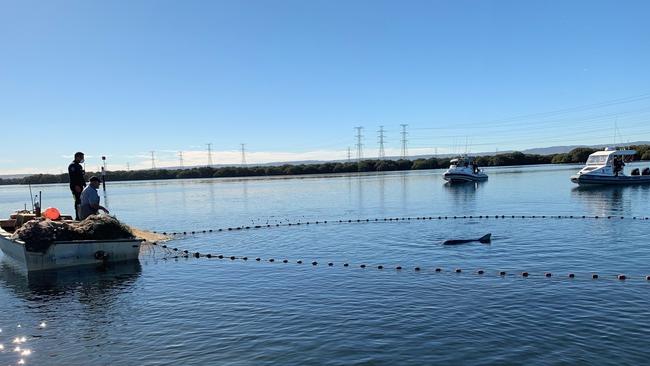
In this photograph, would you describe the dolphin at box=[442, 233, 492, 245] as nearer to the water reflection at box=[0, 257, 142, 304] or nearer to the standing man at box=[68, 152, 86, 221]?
the water reflection at box=[0, 257, 142, 304]

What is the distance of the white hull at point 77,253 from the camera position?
1641cm

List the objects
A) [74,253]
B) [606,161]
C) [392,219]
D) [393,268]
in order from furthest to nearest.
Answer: [606,161]
[392,219]
[74,253]
[393,268]

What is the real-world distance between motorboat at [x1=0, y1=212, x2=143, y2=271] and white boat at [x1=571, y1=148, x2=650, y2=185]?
49862 millimetres

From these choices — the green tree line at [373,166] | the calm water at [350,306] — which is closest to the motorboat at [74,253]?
the calm water at [350,306]

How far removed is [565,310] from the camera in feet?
36.9

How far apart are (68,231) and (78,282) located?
234cm

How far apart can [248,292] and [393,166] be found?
132207mm

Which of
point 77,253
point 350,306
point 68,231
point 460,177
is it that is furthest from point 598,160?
point 68,231

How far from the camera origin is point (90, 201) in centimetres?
1803

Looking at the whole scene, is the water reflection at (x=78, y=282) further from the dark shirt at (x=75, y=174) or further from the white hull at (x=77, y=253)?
the dark shirt at (x=75, y=174)

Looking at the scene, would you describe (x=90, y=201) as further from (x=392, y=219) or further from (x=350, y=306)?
(x=392, y=219)

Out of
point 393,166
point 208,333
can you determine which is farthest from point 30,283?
point 393,166

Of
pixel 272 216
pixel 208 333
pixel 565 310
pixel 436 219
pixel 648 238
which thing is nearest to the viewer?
pixel 208 333

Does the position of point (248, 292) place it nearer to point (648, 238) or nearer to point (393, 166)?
point (648, 238)
